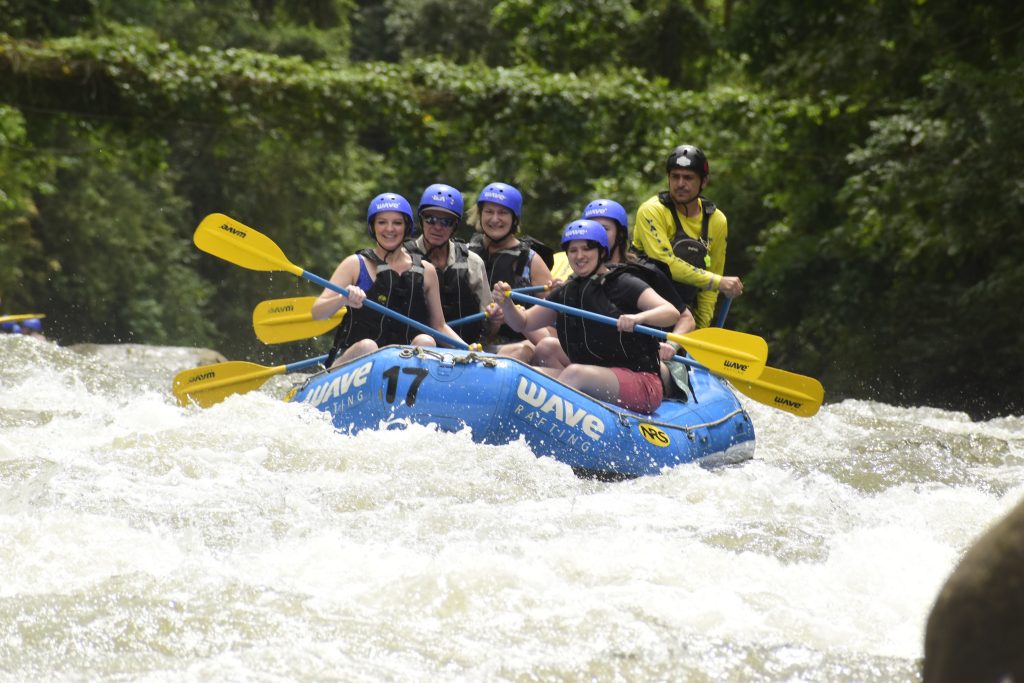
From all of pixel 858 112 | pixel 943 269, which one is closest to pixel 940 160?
pixel 943 269

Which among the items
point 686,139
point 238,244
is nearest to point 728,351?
point 238,244

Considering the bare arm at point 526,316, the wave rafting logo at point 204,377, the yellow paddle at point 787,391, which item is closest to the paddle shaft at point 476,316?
the bare arm at point 526,316

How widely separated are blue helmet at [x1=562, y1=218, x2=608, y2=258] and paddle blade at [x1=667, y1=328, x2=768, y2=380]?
734 millimetres

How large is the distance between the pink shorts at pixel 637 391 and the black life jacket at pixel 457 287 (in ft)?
3.99

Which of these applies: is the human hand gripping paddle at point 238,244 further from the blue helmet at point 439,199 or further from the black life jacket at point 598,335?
the black life jacket at point 598,335

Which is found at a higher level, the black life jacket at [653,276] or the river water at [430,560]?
the black life jacket at [653,276]

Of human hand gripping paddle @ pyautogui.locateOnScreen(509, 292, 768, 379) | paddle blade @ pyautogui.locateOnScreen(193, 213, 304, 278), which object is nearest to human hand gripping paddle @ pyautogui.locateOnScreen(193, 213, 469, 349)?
paddle blade @ pyautogui.locateOnScreen(193, 213, 304, 278)

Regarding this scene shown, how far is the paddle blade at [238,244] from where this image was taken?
735 centimetres

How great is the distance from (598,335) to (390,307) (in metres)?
1.10

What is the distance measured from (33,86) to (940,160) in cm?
939

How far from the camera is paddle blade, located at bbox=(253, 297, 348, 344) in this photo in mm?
7301

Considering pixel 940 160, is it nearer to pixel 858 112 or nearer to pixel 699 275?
pixel 858 112

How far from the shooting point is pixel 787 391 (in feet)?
24.4

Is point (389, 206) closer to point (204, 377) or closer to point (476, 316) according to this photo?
point (476, 316)
